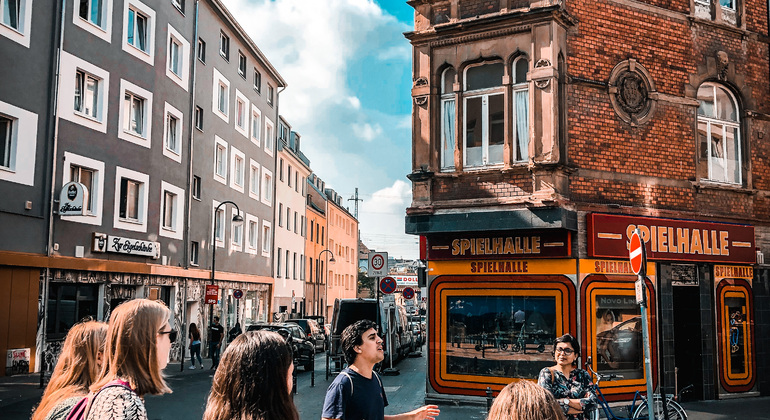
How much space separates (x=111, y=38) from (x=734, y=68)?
19.3 meters

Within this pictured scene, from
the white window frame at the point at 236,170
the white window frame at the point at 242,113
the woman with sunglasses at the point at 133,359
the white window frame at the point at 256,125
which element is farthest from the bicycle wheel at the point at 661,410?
the white window frame at the point at 256,125

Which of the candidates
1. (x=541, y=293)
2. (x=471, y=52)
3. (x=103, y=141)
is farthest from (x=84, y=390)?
(x=103, y=141)

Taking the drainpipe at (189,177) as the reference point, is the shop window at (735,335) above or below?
below

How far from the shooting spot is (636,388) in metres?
14.3

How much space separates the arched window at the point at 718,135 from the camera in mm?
16078

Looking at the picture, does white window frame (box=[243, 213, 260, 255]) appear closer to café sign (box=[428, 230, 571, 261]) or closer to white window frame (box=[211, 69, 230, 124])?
white window frame (box=[211, 69, 230, 124])

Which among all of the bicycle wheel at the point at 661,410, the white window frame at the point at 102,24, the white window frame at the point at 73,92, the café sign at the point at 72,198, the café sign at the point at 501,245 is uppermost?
the white window frame at the point at 102,24

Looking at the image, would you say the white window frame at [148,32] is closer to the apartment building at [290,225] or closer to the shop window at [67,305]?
the shop window at [67,305]

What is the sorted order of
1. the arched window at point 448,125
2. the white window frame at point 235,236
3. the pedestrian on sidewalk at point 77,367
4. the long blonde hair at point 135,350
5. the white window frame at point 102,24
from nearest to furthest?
the long blonde hair at point 135,350
the pedestrian on sidewalk at point 77,367
the arched window at point 448,125
the white window frame at point 102,24
the white window frame at point 235,236

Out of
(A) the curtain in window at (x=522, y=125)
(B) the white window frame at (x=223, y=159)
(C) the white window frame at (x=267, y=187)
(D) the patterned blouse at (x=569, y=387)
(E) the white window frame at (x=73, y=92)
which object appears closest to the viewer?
(D) the patterned blouse at (x=569, y=387)

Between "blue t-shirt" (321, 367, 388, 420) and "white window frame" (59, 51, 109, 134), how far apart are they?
64.7ft

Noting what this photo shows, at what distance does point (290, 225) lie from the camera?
5300cm

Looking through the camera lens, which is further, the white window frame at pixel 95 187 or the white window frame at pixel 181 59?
the white window frame at pixel 181 59

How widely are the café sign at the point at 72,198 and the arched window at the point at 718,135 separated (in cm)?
1665
